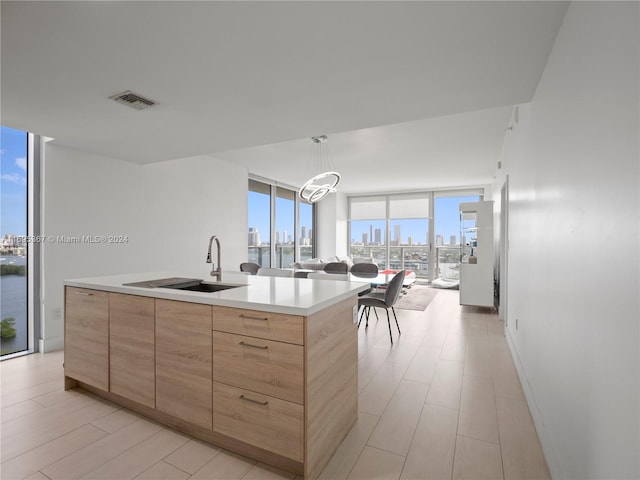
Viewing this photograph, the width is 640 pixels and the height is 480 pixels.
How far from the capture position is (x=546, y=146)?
188 centimetres

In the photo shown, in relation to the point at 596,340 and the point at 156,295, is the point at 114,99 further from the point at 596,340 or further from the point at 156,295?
the point at 596,340

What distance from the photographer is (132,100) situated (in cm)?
242

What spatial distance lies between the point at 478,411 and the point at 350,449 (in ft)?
3.31

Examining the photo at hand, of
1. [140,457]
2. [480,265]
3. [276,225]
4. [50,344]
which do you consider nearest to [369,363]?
[140,457]

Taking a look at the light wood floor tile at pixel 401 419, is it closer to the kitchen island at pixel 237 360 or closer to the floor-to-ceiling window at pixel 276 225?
the kitchen island at pixel 237 360

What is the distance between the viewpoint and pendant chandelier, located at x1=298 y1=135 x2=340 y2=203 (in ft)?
14.9

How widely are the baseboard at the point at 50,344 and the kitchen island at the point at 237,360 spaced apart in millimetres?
1644

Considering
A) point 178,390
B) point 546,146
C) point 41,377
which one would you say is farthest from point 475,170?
point 41,377

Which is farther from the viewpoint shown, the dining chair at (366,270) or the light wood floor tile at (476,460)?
the dining chair at (366,270)

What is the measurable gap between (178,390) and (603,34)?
2.51 metres

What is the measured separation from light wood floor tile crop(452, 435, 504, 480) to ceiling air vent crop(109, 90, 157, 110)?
123 inches

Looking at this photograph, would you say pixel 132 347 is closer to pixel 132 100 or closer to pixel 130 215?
pixel 132 100

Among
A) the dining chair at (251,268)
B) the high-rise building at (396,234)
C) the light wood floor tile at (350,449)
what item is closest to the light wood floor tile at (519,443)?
the light wood floor tile at (350,449)

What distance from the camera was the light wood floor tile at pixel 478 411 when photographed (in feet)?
6.45
